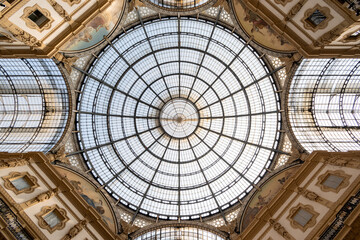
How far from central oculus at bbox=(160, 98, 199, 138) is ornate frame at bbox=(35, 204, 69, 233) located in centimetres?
1148

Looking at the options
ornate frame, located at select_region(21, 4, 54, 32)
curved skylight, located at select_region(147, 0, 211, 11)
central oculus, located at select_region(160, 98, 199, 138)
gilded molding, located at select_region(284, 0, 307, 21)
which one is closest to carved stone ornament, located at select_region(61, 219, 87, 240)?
central oculus, located at select_region(160, 98, 199, 138)

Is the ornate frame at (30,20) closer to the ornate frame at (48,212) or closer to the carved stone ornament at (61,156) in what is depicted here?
the carved stone ornament at (61,156)

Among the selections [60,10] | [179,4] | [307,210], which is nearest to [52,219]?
[60,10]

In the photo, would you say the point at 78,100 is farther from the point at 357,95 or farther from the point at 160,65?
the point at 357,95

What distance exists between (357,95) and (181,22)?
1611 cm

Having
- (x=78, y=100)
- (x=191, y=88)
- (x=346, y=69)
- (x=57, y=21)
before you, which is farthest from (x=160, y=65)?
(x=346, y=69)

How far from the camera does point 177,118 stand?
23.8 m

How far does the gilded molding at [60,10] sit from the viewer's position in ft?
41.7

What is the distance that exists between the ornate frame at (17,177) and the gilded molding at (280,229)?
51.6 ft

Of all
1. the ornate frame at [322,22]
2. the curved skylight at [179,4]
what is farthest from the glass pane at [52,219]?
the ornate frame at [322,22]

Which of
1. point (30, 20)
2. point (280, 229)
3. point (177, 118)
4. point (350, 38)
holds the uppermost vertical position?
point (350, 38)

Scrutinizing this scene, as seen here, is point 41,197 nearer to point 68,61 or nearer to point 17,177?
point 17,177

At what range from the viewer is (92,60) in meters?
19.5

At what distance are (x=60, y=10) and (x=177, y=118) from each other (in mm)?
13735
